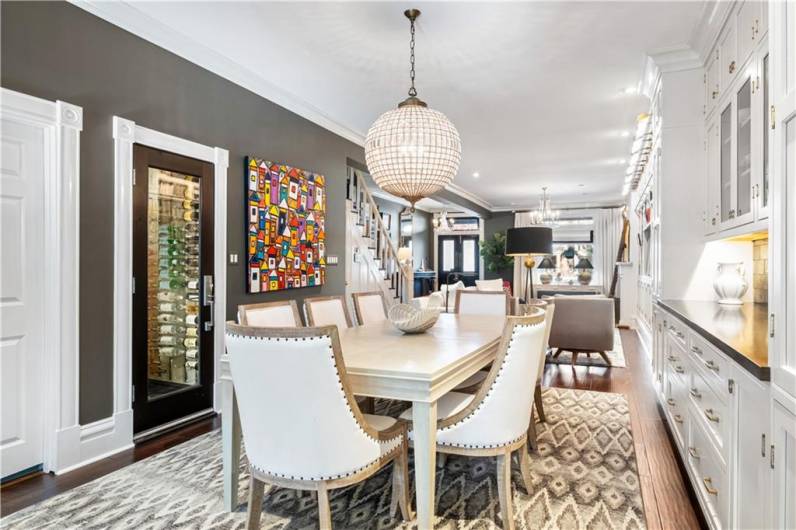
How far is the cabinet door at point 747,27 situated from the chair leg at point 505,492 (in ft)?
7.64

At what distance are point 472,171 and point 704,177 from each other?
432cm

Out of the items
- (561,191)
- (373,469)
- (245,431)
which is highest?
(561,191)

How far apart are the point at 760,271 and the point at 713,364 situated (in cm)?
175

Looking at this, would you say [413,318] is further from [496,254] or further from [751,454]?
[496,254]

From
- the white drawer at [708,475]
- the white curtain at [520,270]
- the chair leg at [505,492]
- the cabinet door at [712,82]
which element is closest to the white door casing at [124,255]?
the chair leg at [505,492]

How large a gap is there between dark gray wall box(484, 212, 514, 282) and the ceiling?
6.57m

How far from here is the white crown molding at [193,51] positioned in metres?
2.82

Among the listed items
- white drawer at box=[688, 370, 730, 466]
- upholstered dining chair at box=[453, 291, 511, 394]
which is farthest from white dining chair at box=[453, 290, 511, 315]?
white drawer at box=[688, 370, 730, 466]

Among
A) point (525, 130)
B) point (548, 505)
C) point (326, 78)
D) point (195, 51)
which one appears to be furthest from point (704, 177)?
point (195, 51)

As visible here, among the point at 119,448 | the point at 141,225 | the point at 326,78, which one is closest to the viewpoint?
the point at 119,448

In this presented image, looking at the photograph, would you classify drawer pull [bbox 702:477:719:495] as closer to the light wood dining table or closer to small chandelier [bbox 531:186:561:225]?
the light wood dining table

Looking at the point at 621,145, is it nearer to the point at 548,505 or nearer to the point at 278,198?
the point at 278,198

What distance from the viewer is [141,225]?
3.06 meters

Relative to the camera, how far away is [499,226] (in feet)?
39.4
